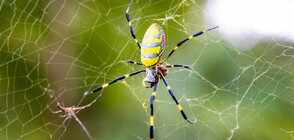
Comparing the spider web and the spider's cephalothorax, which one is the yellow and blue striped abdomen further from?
the spider web

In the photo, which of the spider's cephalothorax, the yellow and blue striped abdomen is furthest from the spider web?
the yellow and blue striped abdomen

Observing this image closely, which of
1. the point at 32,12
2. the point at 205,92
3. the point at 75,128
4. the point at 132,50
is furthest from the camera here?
the point at 205,92

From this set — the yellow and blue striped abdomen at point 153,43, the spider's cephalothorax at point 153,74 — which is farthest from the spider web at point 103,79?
the yellow and blue striped abdomen at point 153,43

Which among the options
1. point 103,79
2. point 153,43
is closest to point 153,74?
point 153,43

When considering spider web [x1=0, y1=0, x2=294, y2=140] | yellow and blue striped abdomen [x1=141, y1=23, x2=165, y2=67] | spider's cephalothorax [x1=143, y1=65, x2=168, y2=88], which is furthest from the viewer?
spider web [x1=0, y1=0, x2=294, y2=140]

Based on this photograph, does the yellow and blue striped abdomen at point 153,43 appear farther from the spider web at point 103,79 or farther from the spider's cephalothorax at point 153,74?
the spider web at point 103,79

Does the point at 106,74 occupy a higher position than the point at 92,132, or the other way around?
the point at 106,74

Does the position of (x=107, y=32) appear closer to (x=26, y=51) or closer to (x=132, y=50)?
(x=132, y=50)

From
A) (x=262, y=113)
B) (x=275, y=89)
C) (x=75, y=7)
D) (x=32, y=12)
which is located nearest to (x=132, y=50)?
(x=75, y=7)

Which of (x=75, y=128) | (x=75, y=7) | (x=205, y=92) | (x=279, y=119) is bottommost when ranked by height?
(x=279, y=119)
